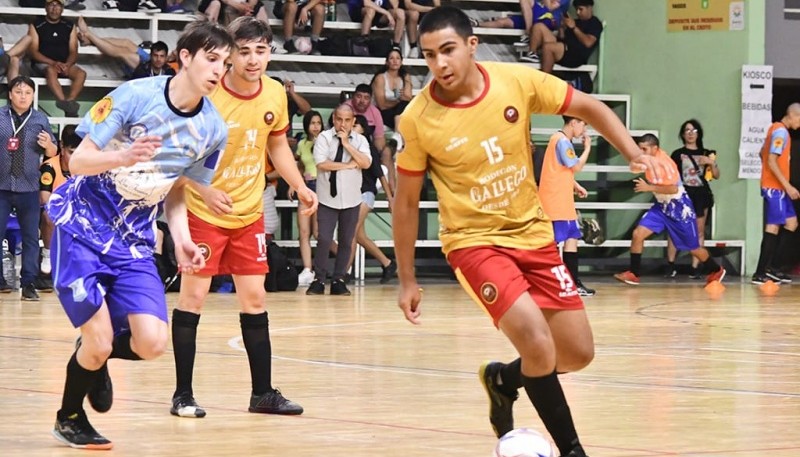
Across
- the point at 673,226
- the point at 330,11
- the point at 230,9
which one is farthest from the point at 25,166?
the point at 673,226

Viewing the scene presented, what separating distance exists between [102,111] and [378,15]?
14283mm

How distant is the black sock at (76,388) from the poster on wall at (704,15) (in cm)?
1624

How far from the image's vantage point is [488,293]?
5.21 metres

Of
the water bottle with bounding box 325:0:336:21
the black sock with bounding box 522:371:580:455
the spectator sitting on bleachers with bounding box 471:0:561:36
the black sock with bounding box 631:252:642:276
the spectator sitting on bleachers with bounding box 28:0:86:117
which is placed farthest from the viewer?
the spectator sitting on bleachers with bounding box 471:0:561:36

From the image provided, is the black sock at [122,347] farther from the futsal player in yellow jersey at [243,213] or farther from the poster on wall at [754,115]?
the poster on wall at [754,115]

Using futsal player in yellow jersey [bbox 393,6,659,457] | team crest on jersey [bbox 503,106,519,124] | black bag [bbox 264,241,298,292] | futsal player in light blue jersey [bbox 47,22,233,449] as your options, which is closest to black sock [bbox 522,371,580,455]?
futsal player in yellow jersey [bbox 393,6,659,457]

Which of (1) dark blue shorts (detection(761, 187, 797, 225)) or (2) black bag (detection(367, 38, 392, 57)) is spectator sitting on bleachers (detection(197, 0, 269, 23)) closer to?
(2) black bag (detection(367, 38, 392, 57))

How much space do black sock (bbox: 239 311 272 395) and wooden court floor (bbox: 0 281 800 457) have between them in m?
0.22

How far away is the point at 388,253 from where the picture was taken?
746 inches

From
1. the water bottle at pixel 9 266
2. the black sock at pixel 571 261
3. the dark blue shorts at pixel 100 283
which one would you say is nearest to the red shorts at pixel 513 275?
the dark blue shorts at pixel 100 283

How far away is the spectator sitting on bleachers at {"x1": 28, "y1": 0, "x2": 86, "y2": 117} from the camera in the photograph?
17297mm

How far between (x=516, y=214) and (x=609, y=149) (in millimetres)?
15732

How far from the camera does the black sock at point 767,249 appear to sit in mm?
17938

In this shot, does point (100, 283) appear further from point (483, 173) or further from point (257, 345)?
point (483, 173)
